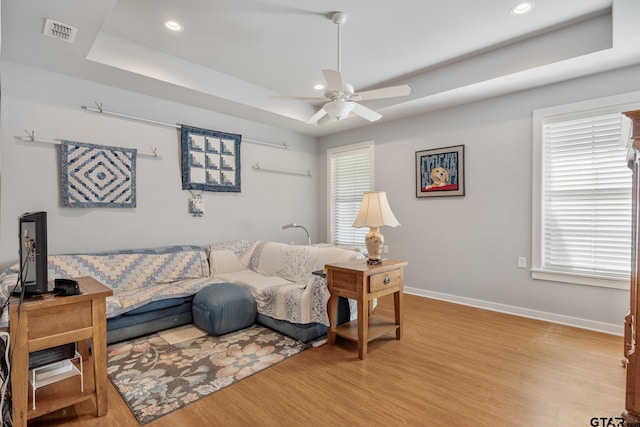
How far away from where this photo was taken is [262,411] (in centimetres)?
180

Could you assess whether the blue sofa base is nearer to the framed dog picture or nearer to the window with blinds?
the framed dog picture

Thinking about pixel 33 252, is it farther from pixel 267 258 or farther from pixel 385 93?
pixel 385 93

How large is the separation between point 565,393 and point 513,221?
1971 millimetres

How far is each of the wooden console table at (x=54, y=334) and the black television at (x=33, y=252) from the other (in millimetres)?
79

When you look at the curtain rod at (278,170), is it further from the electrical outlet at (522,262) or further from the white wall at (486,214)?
the electrical outlet at (522,262)

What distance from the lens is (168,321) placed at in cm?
296

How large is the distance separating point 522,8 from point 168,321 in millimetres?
4042

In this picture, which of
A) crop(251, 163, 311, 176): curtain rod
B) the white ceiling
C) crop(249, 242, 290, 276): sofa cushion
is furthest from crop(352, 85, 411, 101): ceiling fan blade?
crop(251, 163, 311, 176): curtain rod

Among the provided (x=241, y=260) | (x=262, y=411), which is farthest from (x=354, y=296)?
(x=241, y=260)

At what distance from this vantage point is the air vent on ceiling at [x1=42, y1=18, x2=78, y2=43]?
7.29ft

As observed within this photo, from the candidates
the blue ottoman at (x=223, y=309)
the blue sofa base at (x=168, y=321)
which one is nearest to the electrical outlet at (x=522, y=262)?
the blue sofa base at (x=168, y=321)

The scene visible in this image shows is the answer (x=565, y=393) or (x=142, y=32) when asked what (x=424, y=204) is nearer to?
(x=565, y=393)

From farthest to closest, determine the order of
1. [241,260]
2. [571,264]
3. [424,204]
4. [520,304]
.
A: [424,204]
[241,260]
[520,304]
[571,264]

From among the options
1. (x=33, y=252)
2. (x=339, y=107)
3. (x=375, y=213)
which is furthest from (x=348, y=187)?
(x=33, y=252)
